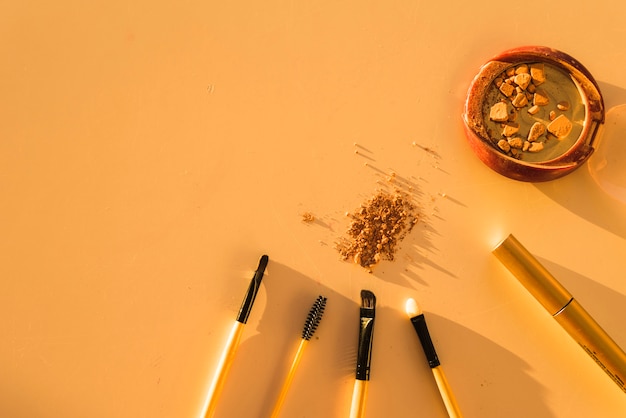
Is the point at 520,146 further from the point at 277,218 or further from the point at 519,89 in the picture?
the point at 277,218

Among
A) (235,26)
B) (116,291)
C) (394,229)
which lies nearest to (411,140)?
(394,229)

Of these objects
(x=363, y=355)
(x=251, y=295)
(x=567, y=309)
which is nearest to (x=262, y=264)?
(x=251, y=295)

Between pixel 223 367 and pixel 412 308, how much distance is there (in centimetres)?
19

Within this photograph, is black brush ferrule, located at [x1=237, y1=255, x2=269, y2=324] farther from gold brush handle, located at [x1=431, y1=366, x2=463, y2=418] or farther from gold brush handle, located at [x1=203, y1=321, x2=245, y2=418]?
gold brush handle, located at [x1=431, y1=366, x2=463, y2=418]

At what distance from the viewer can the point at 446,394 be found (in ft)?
1.79

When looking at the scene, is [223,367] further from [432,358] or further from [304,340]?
[432,358]

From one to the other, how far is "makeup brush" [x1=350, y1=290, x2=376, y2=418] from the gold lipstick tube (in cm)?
14

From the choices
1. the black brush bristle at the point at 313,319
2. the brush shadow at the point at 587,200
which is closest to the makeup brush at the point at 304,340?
the black brush bristle at the point at 313,319

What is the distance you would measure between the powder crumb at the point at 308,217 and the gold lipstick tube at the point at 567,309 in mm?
187

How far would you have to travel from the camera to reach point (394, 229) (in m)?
0.57

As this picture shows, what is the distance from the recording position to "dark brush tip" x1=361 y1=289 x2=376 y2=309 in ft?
1.81

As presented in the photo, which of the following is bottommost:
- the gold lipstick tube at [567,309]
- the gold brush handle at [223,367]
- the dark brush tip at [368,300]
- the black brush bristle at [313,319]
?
the gold brush handle at [223,367]

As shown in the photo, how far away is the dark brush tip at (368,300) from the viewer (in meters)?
0.55

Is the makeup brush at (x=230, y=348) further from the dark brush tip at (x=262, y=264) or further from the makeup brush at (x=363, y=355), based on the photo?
Answer: the makeup brush at (x=363, y=355)
